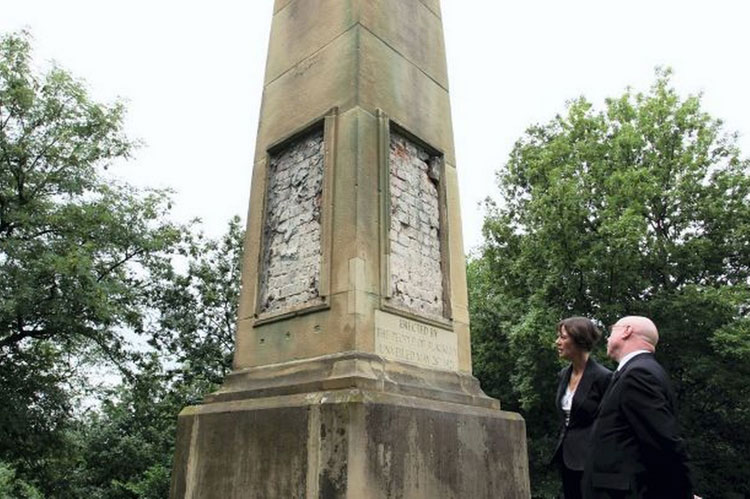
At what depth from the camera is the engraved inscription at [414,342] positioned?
494 cm

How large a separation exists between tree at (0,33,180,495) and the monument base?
9.02m

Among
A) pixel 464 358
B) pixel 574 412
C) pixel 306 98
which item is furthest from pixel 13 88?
pixel 574 412

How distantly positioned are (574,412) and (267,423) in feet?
7.24

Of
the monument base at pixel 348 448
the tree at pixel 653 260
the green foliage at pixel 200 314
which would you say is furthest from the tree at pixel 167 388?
the monument base at pixel 348 448

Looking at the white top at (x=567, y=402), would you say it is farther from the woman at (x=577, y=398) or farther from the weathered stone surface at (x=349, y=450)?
the weathered stone surface at (x=349, y=450)

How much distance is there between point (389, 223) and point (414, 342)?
105 centimetres

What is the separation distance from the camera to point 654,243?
16.4 metres

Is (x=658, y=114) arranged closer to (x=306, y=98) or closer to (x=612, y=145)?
(x=612, y=145)

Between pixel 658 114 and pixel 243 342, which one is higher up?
pixel 658 114

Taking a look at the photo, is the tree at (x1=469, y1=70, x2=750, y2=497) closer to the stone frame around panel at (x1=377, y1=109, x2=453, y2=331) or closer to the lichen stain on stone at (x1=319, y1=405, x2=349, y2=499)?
the stone frame around panel at (x1=377, y1=109, x2=453, y2=331)

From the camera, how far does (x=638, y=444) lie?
3109mm

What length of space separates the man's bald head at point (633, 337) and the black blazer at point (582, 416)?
1.86 feet

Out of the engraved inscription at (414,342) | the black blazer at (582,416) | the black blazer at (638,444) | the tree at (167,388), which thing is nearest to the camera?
the black blazer at (638,444)

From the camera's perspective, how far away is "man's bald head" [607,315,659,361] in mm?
3406
